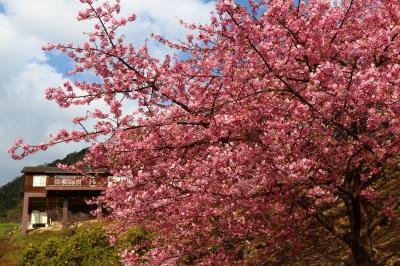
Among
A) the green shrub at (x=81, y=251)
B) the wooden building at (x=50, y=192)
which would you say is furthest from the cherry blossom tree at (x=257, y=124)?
the wooden building at (x=50, y=192)

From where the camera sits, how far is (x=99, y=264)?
1563cm

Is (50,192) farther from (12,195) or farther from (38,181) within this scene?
(12,195)

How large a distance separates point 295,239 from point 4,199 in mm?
79047

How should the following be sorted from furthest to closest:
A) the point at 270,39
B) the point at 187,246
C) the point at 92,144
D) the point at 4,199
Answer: the point at 4,199 → the point at 187,246 → the point at 92,144 → the point at 270,39

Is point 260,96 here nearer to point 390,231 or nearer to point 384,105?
A: point 384,105

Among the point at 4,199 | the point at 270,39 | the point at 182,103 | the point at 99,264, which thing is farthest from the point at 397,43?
the point at 4,199

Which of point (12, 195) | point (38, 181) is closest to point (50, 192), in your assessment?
point (38, 181)

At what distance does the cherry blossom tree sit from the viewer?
5.11 meters

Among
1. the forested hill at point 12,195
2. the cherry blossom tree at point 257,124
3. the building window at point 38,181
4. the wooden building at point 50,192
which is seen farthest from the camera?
the forested hill at point 12,195

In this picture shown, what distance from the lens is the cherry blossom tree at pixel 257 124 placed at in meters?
5.11

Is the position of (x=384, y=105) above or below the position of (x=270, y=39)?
below

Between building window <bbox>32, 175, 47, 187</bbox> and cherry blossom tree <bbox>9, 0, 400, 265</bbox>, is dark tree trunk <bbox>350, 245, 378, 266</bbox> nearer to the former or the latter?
cherry blossom tree <bbox>9, 0, 400, 265</bbox>

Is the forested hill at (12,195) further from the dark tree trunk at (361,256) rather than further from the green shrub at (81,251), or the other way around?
the dark tree trunk at (361,256)

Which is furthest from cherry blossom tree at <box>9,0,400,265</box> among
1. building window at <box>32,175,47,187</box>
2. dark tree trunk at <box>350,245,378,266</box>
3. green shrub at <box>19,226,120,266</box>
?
building window at <box>32,175,47,187</box>
